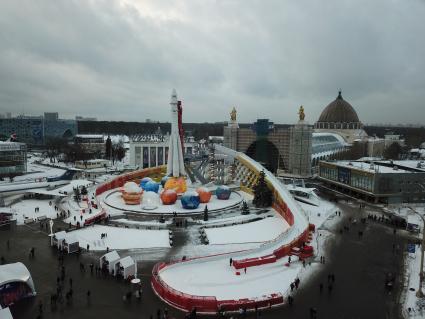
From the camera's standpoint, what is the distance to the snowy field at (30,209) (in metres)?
38.7

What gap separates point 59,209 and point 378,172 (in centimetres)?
4099

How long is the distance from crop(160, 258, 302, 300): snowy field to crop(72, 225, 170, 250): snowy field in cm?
606

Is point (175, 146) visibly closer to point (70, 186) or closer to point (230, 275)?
point (70, 186)

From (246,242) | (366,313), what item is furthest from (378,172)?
(366,313)

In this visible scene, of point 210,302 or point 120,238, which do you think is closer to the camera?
point 210,302

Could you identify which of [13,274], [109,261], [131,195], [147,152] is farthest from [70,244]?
[147,152]

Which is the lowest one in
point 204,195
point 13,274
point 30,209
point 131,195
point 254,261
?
point 30,209

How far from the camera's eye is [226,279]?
76.4 feet

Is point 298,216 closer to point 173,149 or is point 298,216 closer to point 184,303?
point 184,303

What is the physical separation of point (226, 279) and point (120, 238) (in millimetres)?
11903

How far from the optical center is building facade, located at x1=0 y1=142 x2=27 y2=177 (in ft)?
225

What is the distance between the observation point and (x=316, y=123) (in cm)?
11712

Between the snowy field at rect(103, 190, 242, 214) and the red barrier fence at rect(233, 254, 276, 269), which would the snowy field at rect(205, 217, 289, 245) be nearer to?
the red barrier fence at rect(233, 254, 276, 269)

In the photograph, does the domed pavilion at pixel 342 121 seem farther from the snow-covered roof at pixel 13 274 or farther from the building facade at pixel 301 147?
the snow-covered roof at pixel 13 274
